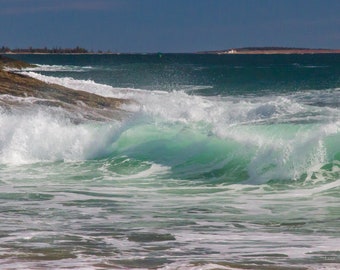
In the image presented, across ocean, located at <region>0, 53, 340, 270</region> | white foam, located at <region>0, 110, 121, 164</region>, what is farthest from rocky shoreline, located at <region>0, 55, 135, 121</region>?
white foam, located at <region>0, 110, 121, 164</region>

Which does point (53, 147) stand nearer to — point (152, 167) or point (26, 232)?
point (152, 167)

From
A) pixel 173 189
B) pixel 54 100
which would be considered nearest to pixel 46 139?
pixel 173 189

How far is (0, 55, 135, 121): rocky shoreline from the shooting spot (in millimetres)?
28516

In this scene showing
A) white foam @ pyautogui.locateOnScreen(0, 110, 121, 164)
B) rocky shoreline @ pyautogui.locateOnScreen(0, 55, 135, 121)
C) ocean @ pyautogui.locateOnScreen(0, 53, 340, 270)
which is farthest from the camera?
rocky shoreline @ pyautogui.locateOnScreen(0, 55, 135, 121)

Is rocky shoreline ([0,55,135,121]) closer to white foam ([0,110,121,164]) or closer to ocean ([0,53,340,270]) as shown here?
ocean ([0,53,340,270])

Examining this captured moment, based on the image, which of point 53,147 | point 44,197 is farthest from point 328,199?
point 53,147

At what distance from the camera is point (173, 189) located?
16.9 metres

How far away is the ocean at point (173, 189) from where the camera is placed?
11.1 m

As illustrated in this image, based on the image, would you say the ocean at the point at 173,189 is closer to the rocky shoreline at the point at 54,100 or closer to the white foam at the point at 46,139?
the white foam at the point at 46,139

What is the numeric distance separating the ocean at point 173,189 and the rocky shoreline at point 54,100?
3.08 feet

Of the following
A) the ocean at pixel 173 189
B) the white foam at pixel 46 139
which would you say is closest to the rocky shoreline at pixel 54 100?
the ocean at pixel 173 189

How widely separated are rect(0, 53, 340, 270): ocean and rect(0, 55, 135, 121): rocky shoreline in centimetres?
94

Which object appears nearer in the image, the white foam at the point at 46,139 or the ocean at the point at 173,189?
the ocean at the point at 173,189

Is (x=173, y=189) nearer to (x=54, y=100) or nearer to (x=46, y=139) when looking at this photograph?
(x=46, y=139)
